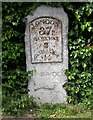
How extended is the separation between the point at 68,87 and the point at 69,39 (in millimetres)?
805

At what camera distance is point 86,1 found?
494 cm

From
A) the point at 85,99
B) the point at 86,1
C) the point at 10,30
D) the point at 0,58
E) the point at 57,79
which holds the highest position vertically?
the point at 86,1

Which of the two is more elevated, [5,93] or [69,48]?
[69,48]

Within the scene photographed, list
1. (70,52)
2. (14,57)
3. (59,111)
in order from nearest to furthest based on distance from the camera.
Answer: (59,111) < (14,57) < (70,52)

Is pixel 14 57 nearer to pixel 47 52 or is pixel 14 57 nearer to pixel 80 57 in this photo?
pixel 47 52

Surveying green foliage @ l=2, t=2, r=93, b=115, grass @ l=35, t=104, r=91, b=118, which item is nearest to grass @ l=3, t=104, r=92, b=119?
grass @ l=35, t=104, r=91, b=118

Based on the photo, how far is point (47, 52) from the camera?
16.6ft

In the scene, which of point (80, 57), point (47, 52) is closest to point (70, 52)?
point (80, 57)

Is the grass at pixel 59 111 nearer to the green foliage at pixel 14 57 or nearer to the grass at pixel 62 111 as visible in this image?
the grass at pixel 62 111

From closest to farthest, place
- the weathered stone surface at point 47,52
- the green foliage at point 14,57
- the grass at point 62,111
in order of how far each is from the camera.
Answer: the grass at point 62,111 → the green foliage at point 14,57 → the weathered stone surface at point 47,52

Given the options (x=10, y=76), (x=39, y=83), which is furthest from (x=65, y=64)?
(x=10, y=76)

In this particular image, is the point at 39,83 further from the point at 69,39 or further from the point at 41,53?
the point at 69,39

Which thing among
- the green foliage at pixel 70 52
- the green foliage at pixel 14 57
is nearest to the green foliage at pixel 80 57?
the green foliage at pixel 70 52

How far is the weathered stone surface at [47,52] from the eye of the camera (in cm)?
498
